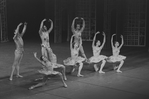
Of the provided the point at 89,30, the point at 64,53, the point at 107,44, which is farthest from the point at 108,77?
the point at 89,30

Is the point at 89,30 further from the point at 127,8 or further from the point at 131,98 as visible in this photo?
the point at 131,98

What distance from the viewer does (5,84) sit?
11.3 meters

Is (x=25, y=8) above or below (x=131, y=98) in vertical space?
above

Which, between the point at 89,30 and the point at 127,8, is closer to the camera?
the point at 127,8

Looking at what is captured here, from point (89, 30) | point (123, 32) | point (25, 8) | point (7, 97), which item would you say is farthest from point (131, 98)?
point (25, 8)

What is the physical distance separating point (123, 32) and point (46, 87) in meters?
11.5

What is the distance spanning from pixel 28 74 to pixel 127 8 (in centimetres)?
1100

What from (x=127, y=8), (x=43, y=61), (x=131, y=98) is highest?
(x=127, y=8)

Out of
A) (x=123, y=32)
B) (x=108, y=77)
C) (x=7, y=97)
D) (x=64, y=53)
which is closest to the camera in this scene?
(x=7, y=97)

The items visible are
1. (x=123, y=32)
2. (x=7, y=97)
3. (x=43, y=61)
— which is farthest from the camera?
(x=123, y=32)

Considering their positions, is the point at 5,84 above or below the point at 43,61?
below

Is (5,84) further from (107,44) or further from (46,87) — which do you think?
(107,44)

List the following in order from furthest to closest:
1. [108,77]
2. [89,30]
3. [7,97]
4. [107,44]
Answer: [89,30]
[107,44]
[108,77]
[7,97]

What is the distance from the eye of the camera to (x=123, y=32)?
70.1ft
